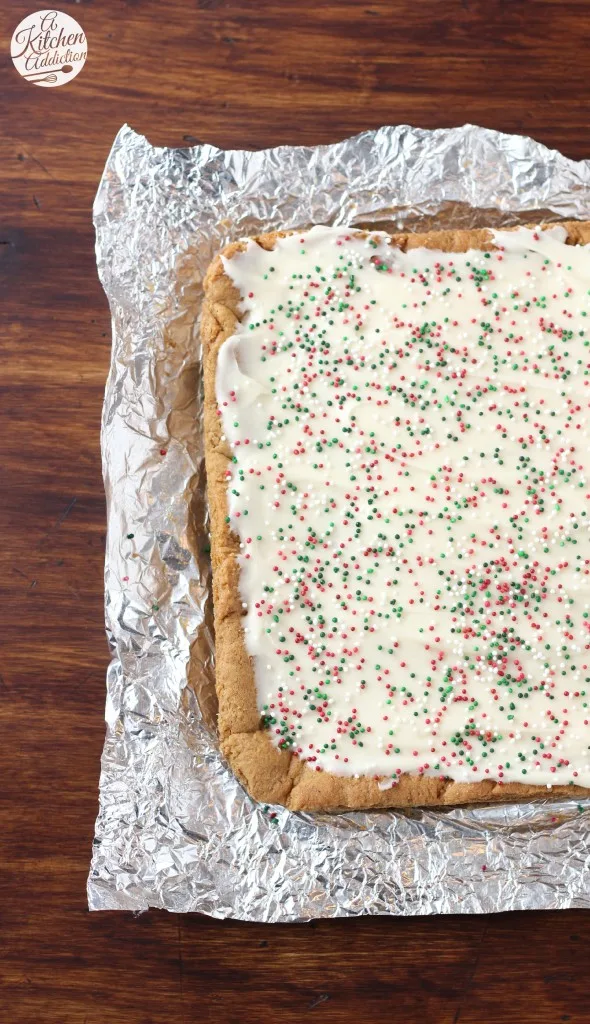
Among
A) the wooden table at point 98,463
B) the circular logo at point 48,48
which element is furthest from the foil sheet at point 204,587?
the circular logo at point 48,48

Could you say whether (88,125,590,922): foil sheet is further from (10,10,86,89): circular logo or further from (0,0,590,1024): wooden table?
(10,10,86,89): circular logo

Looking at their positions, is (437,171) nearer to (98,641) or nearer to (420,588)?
(420,588)

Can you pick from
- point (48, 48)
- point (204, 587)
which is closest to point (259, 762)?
point (204, 587)

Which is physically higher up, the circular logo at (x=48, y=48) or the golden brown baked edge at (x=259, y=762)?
the circular logo at (x=48, y=48)

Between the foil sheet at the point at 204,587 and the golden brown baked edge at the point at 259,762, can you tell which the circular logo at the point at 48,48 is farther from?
the golden brown baked edge at the point at 259,762

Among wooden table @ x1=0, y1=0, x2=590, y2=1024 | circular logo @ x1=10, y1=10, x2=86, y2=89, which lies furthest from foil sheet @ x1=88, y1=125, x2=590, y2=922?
circular logo @ x1=10, y1=10, x2=86, y2=89

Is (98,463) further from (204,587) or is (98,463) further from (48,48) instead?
(48,48)
